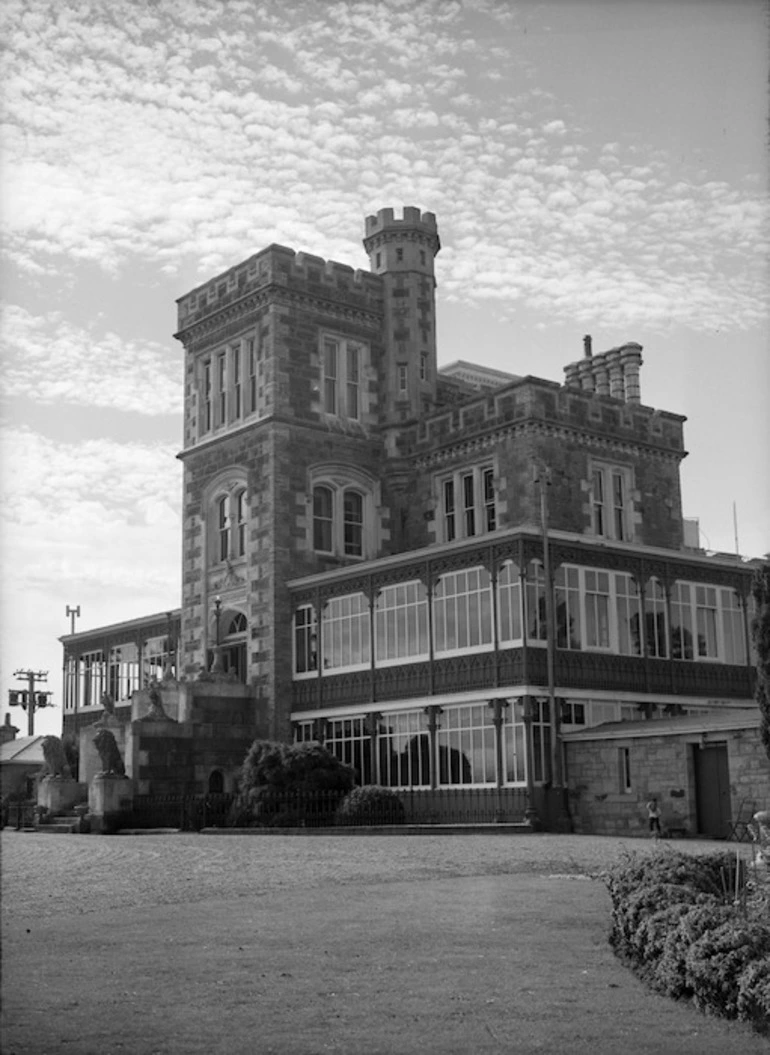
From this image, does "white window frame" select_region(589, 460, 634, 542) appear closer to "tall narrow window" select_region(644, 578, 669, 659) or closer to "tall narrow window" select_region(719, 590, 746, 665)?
"tall narrow window" select_region(719, 590, 746, 665)

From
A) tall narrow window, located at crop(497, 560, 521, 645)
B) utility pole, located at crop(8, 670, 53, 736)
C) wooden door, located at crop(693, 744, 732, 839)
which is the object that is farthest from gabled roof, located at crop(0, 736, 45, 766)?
wooden door, located at crop(693, 744, 732, 839)

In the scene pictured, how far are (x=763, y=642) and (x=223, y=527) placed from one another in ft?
107

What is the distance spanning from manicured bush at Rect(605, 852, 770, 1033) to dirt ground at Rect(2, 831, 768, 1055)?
0.18m

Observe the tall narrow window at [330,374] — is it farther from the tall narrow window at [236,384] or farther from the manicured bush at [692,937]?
the manicured bush at [692,937]

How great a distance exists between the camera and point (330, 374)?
46.0 metres

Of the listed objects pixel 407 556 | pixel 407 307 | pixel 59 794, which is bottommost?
pixel 59 794

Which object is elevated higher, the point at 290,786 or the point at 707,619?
the point at 707,619

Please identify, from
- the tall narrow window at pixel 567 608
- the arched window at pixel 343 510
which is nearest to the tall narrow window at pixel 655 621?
the tall narrow window at pixel 567 608

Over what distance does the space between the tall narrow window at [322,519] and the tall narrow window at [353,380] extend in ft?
9.36

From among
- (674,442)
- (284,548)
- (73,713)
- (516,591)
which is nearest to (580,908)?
(516,591)

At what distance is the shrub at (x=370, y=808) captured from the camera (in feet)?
114

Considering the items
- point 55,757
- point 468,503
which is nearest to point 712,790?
point 468,503

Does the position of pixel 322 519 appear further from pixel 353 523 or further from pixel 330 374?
pixel 330 374

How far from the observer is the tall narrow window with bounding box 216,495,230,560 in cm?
4611
